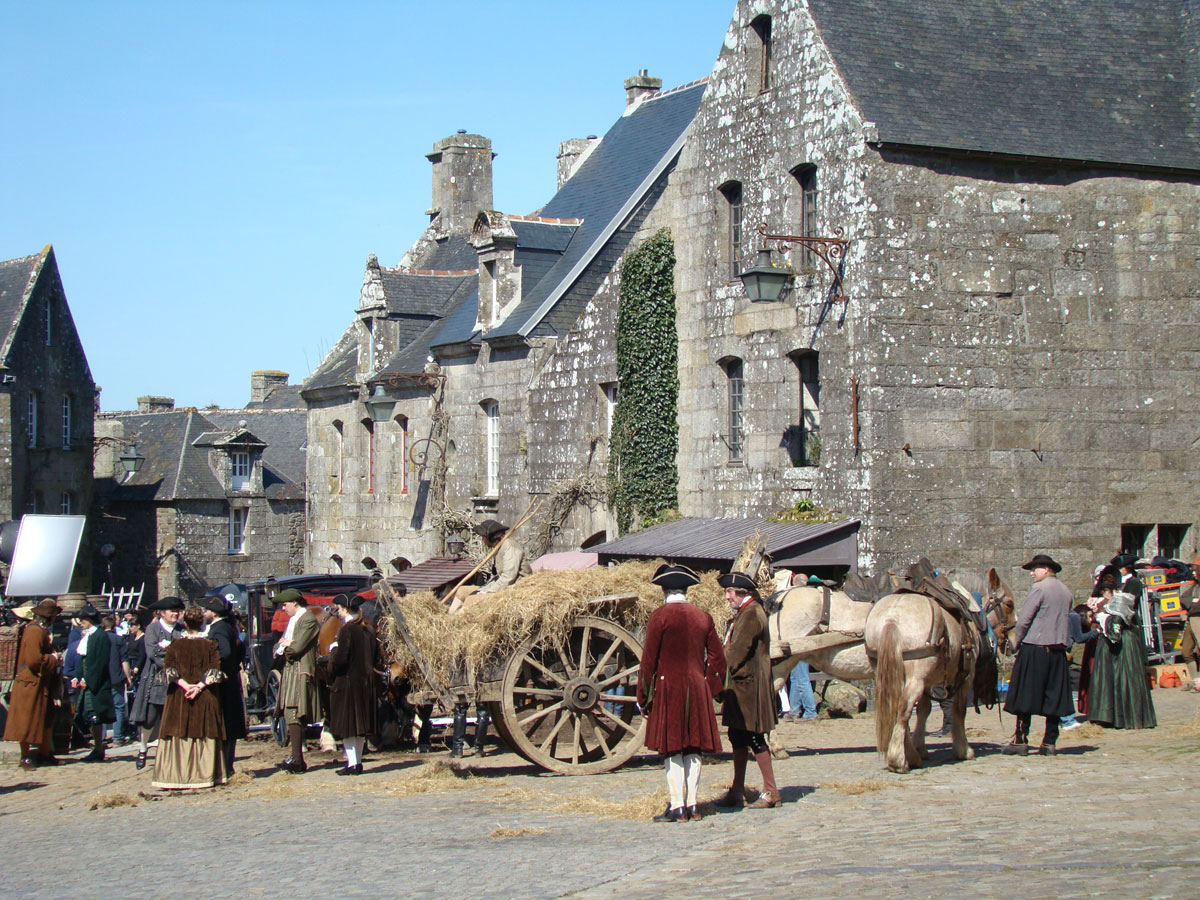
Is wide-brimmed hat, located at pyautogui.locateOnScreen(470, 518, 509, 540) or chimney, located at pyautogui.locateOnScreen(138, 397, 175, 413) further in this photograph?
chimney, located at pyautogui.locateOnScreen(138, 397, 175, 413)

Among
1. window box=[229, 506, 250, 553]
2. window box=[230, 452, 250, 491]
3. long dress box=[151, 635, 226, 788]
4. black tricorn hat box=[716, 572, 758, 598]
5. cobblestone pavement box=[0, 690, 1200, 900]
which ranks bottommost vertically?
cobblestone pavement box=[0, 690, 1200, 900]

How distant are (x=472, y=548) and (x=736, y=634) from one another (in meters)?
16.8

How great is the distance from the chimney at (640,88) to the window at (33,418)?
61.3 ft

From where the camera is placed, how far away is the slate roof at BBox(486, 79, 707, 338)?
2322 cm

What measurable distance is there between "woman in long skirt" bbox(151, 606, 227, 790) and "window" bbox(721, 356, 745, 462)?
903 cm

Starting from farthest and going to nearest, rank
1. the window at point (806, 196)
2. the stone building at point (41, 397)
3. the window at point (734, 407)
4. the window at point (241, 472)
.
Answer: the window at point (241, 472), the stone building at point (41, 397), the window at point (734, 407), the window at point (806, 196)

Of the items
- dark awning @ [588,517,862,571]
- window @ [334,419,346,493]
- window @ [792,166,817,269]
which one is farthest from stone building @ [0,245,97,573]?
window @ [792,166,817,269]

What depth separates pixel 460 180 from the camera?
33.9m

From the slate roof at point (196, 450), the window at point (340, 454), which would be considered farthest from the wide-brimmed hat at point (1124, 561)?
the slate roof at point (196, 450)

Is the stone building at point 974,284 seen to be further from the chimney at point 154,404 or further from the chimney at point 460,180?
the chimney at point 154,404

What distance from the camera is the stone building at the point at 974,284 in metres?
15.6

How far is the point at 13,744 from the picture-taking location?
15031 millimetres

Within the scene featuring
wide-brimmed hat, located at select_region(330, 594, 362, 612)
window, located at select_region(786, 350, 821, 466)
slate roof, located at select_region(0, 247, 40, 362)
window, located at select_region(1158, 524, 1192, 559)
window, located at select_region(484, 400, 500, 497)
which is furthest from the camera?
slate roof, located at select_region(0, 247, 40, 362)

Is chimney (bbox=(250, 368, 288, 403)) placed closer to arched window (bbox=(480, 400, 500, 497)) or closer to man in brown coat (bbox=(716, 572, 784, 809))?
arched window (bbox=(480, 400, 500, 497))
